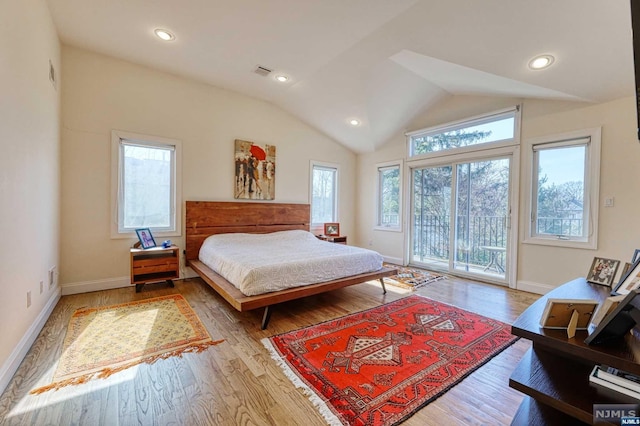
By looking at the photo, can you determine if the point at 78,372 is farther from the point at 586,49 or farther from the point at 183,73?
the point at 586,49

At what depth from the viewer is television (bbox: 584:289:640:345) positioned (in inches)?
31.5

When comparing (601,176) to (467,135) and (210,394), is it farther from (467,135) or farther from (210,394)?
(210,394)

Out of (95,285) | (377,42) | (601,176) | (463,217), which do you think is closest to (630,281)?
(601,176)

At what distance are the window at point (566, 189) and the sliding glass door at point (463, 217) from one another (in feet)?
1.16

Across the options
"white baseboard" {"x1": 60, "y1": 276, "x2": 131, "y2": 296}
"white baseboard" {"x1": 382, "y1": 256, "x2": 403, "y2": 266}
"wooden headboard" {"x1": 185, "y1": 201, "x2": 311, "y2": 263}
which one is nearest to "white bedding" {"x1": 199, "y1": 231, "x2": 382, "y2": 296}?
"wooden headboard" {"x1": 185, "y1": 201, "x2": 311, "y2": 263}

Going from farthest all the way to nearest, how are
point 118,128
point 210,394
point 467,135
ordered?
point 467,135, point 118,128, point 210,394

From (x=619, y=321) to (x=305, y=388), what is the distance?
Result: 1514 mm

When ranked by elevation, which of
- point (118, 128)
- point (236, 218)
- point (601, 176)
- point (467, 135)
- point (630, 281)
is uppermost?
point (467, 135)

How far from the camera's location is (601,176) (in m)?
3.17

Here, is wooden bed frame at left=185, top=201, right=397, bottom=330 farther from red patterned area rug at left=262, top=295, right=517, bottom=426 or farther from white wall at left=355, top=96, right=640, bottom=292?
white wall at left=355, top=96, right=640, bottom=292

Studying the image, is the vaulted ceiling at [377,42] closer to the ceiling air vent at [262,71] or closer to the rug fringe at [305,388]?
the ceiling air vent at [262,71]

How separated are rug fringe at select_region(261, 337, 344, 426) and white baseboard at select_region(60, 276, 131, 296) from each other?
2606 mm

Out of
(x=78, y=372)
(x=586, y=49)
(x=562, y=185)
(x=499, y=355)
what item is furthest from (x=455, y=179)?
(x=78, y=372)

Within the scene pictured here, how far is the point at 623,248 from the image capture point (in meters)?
3.04
